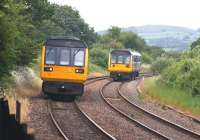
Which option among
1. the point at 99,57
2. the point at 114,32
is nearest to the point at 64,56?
the point at 99,57

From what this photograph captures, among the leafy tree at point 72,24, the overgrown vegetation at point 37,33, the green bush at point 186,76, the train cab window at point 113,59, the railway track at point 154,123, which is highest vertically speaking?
the leafy tree at point 72,24

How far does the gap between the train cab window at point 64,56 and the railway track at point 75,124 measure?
92.1 inches

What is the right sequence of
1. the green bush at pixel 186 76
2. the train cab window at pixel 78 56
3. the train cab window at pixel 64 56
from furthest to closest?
the green bush at pixel 186 76, the train cab window at pixel 64 56, the train cab window at pixel 78 56

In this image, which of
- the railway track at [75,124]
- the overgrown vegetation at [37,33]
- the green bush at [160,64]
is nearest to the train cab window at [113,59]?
the overgrown vegetation at [37,33]

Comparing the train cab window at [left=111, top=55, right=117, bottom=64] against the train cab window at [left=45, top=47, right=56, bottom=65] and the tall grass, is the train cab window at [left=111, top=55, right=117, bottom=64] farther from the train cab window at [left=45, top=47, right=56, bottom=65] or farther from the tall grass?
the train cab window at [left=45, top=47, right=56, bottom=65]

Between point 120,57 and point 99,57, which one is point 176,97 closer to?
point 120,57

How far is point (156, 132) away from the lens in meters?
16.9

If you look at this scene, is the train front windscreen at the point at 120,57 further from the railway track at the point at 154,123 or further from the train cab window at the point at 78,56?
the train cab window at the point at 78,56

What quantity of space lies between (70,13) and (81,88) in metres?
54.3

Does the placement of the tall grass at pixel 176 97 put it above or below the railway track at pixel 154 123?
above

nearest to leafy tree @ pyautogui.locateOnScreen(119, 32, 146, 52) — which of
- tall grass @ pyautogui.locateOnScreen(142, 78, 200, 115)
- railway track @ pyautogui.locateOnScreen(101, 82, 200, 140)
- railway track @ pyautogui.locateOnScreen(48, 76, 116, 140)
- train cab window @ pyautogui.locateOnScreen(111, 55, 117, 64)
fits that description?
train cab window @ pyautogui.locateOnScreen(111, 55, 117, 64)

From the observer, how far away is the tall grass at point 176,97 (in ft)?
78.6

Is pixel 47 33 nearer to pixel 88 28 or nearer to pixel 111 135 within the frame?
pixel 88 28

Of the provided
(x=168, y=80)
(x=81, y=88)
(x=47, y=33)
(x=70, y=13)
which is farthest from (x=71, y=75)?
(x=70, y=13)
